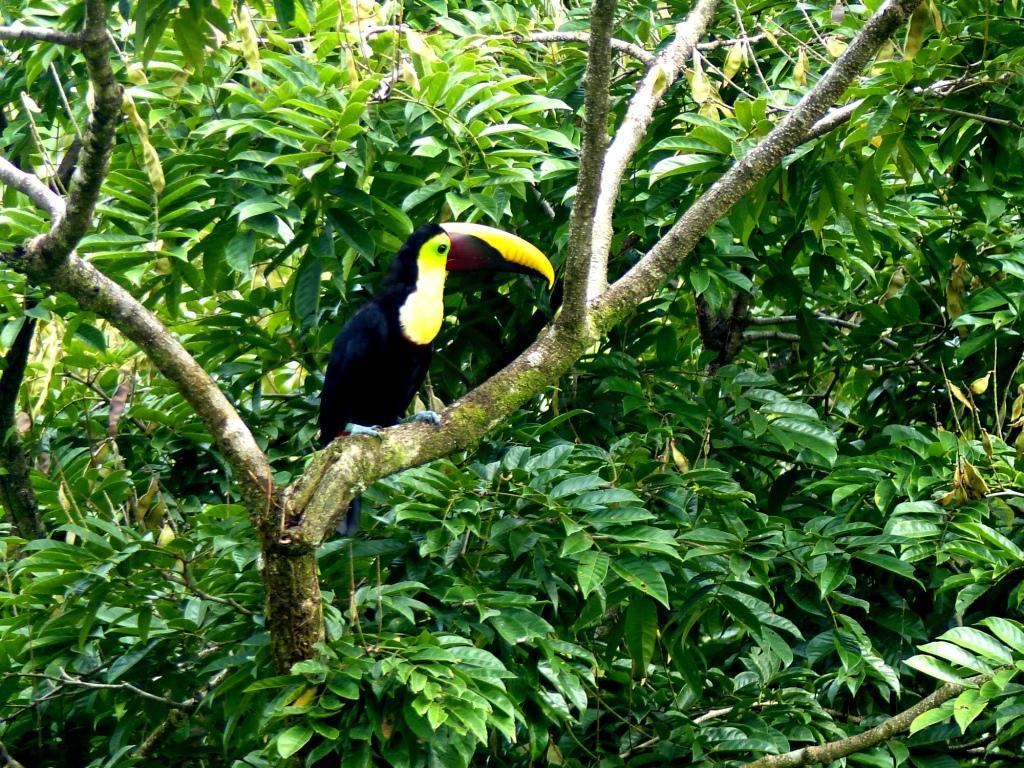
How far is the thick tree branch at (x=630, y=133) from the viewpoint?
11.3 ft

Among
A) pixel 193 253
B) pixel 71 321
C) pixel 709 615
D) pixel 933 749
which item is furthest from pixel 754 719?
pixel 71 321

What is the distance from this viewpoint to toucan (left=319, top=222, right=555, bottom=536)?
429 centimetres

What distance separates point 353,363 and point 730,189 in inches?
60.4

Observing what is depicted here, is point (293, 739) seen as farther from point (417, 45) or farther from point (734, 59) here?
Result: point (734, 59)

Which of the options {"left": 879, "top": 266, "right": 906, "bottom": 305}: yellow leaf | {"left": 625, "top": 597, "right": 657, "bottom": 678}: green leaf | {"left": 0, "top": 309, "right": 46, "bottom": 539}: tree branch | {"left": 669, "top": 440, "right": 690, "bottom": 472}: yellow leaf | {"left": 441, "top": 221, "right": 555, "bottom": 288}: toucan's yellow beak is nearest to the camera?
{"left": 625, "top": 597, "right": 657, "bottom": 678}: green leaf

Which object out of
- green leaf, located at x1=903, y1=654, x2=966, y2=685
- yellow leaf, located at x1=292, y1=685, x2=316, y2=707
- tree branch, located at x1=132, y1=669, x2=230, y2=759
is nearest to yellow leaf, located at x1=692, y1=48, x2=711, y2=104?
green leaf, located at x1=903, y1=654, x2=966, y2=685

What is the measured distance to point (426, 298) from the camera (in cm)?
435

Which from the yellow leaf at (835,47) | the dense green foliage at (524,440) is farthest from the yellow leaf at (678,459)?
the yellow leaf at (835,47)

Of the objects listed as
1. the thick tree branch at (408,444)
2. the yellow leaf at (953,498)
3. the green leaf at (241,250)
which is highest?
the green leaf at (241,250)

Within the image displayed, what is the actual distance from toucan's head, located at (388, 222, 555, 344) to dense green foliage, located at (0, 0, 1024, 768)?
147mm

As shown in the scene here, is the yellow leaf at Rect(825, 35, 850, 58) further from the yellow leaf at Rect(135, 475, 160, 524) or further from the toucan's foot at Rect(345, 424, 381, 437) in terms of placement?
the yellow leaf at Rect(135, 475, 160, 524)

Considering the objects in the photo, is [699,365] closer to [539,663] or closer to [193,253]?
[539,663]

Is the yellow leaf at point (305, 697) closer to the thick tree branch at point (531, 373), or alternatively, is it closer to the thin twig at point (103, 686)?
the thick tree branch at point (531, 373)

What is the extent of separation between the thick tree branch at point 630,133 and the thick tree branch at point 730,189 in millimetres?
77
